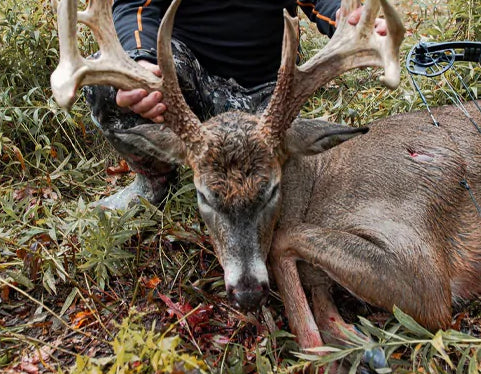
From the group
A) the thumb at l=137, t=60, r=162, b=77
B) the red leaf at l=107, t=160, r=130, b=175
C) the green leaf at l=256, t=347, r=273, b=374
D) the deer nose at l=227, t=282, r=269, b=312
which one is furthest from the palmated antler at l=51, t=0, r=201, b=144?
the red leaf at l=107, t=160, r=130, b=175

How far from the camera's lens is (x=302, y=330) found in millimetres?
3055

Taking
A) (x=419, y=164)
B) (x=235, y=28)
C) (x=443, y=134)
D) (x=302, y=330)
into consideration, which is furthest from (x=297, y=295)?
(x=235, y=28)

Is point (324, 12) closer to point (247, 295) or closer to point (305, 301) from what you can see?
point (305, 301)

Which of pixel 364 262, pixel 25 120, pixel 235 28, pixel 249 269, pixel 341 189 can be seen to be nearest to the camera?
pixel 249 269

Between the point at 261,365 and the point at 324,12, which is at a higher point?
the point at 324,12

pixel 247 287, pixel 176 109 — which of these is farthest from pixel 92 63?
pixel 247 287

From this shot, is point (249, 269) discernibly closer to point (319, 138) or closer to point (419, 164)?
point (319, 138)

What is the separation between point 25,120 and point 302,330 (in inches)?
134

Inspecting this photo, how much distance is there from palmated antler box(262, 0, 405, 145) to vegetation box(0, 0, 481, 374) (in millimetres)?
1225

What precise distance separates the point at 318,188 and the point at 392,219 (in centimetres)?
59

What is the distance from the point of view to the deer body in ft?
9.89

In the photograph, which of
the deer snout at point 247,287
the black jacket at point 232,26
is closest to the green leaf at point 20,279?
the deer snout at point 247,287

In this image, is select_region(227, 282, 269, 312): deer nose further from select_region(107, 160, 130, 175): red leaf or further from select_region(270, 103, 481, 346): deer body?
select_region(107, 160, 130, 175): red leaf

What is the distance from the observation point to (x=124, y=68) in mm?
2996
